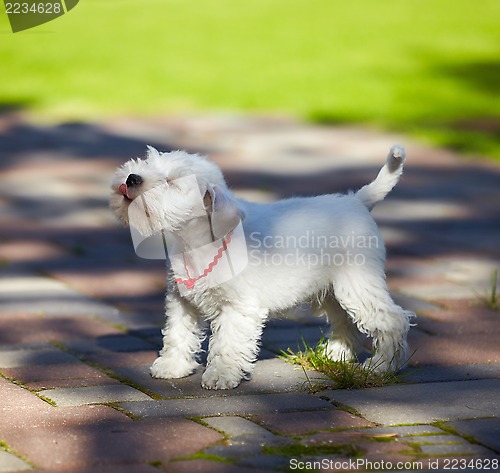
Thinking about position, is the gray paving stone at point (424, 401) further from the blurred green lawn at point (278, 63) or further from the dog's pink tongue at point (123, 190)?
the blurred green lawn at point (278, 63)

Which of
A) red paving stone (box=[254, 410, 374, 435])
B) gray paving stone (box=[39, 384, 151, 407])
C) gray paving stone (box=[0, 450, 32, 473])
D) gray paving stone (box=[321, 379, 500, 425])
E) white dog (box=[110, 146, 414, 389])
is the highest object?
white dog (box=[110, 146, 414, 389])

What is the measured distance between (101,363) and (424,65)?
15.0m

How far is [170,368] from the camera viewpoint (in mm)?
4527

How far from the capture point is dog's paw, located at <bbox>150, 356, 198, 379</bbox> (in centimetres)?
453

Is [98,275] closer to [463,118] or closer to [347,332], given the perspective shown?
[347,332]

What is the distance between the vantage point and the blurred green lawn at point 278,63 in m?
14.5

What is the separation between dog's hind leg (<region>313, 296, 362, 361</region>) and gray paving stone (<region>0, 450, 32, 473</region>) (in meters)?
1.80

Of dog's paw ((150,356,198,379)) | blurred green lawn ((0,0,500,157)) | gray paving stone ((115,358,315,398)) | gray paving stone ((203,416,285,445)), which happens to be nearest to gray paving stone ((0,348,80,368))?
gray paving stone ((115,358,315,398))

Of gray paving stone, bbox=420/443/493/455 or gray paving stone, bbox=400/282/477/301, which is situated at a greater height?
gray paving stone, bbox=420/443/493/455

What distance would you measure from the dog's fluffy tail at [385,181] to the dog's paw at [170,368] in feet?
3.64

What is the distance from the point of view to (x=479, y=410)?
3.96 meters

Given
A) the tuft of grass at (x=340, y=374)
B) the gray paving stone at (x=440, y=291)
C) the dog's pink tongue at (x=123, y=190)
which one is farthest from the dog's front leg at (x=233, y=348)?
the gray paving stone at (x=440, y=291)

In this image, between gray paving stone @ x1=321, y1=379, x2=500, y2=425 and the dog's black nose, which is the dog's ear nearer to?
the dog's black nose

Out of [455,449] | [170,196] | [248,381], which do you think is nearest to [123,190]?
[170,196]
